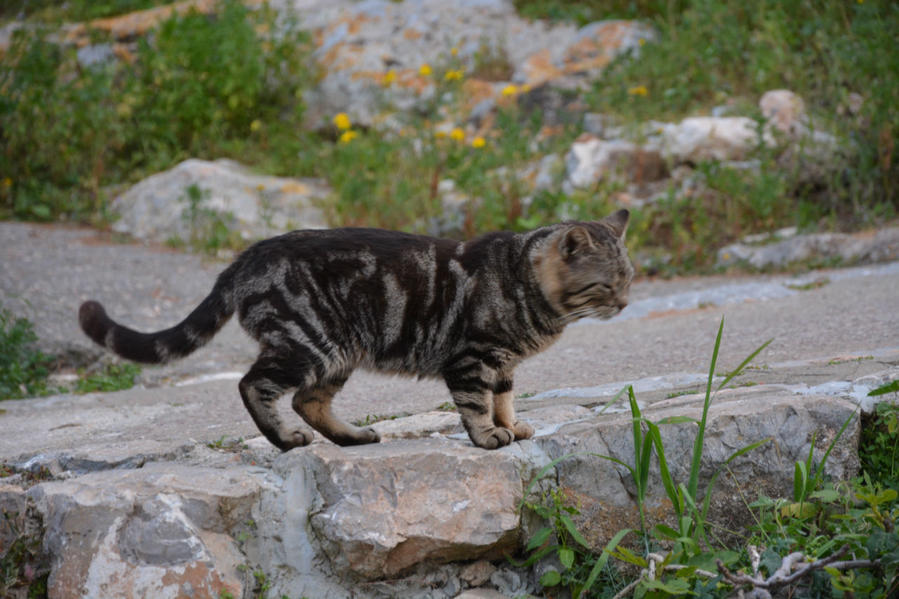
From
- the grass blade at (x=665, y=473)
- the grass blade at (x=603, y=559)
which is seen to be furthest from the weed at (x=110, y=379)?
the grass blade at (x=665, y=473)

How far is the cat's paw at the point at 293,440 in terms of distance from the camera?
11.1 feet

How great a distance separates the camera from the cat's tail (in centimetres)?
348

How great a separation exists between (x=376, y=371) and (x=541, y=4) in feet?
29.4

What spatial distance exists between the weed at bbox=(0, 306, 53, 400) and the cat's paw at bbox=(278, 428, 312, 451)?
2577mm

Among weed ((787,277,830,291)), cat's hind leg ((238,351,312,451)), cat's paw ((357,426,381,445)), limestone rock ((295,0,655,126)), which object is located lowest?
weed ((787,277,830,291))

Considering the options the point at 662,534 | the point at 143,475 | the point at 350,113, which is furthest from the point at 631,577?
the point at 350,113

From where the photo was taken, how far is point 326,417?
3.63 meters

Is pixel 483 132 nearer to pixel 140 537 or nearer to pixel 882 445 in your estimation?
Result: pixel 882 445

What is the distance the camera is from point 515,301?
3.52 m

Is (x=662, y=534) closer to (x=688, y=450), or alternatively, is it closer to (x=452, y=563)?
(x=688, y=450)

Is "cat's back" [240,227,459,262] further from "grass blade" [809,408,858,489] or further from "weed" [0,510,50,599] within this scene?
"grass blade" [809,408,858,489]

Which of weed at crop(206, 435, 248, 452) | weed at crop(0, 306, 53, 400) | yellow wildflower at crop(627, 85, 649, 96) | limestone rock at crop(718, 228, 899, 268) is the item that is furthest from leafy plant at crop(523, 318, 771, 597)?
yellow wildflower at crop(627, 85, 649, 96)

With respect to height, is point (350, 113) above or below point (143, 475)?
above

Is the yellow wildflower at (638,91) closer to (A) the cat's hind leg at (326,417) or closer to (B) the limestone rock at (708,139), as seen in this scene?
(B) the limestone rock at (708,139)
